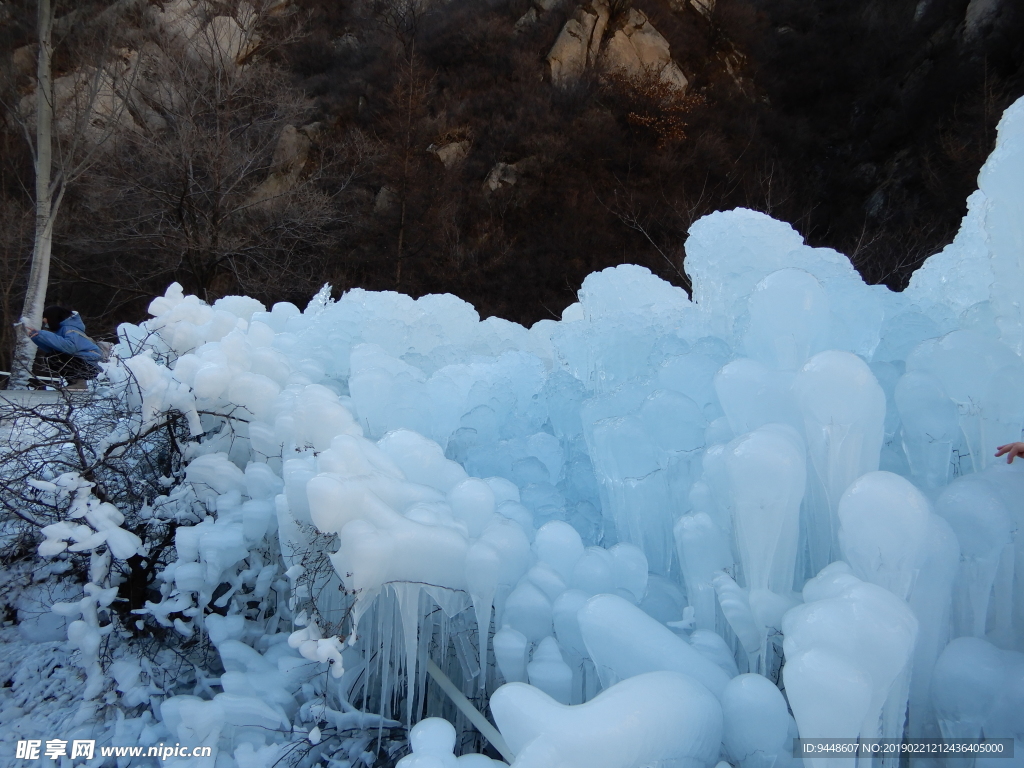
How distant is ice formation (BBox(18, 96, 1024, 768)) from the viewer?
1556 millimetres

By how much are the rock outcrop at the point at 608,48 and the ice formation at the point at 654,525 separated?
1234cm

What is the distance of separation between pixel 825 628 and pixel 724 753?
1.82ft

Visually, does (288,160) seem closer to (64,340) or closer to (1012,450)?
(64,340)

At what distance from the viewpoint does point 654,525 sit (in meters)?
2.54

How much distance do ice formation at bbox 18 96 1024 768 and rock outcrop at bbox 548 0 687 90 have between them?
1234 centimetres

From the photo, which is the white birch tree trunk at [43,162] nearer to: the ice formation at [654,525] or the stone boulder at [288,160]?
the ice formation at [654,525]

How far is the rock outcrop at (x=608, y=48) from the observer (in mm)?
14164

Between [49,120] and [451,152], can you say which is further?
[451,152]

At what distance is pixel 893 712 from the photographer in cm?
149

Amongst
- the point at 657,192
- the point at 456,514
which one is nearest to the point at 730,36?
the point at 657,192

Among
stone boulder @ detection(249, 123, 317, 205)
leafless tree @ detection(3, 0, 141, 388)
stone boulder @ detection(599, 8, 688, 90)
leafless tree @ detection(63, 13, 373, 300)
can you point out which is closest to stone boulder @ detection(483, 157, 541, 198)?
stone boulder @ detection(599, 8, 688, 90)

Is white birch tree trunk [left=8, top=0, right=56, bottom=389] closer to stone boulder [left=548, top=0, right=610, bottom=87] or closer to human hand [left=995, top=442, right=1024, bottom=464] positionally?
human hand [left=995, top=442, right=1024, bottom=464]

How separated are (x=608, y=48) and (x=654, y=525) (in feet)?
47.0

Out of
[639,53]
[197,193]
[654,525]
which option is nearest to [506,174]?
[639,53]
